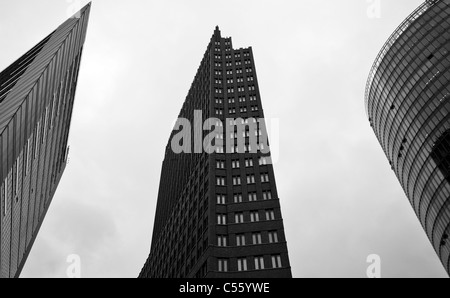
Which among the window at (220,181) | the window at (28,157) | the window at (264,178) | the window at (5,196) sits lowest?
the window at (5,196)

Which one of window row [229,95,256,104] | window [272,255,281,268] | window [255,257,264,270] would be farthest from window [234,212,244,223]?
window row [229,95,256,104]

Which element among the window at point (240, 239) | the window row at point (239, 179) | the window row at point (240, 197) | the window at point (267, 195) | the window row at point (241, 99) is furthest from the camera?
the window row at point (241, 99)

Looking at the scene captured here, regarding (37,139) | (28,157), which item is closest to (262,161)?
(28,157)

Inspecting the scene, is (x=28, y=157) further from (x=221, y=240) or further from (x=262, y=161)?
(x=262, y=161)

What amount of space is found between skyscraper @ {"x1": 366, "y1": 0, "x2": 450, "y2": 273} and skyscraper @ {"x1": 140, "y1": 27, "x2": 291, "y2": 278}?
Result: 1511 inches

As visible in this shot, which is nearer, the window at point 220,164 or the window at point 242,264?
the window at point 242,264

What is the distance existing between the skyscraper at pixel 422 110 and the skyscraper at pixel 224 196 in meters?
38.4

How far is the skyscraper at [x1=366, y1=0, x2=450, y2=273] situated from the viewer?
263 ft

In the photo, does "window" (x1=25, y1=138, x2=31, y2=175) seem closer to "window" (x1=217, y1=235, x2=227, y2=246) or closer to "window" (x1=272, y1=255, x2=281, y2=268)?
"window" (x1=217, y1=235, x2=227, y2=246)

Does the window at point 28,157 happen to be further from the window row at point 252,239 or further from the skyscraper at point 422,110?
the skyscraper at point 422,110

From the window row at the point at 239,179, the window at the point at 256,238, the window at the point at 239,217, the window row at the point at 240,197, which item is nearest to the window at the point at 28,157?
the window row at the point at 239,179

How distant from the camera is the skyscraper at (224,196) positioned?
55.8 metres
